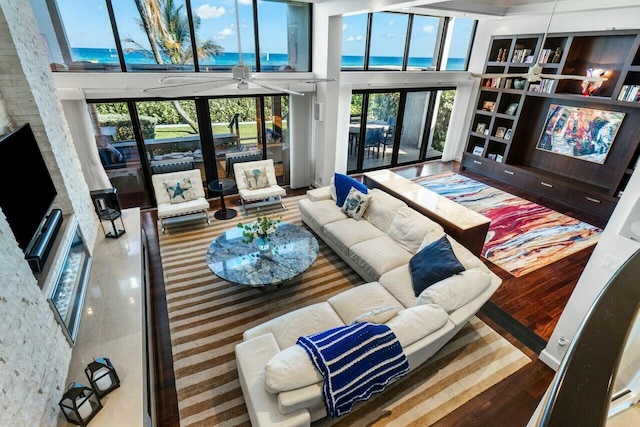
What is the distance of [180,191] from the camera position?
4.96 m

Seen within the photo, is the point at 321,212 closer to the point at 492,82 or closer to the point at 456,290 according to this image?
the point at 456,290

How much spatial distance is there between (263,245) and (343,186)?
1622 millimetres

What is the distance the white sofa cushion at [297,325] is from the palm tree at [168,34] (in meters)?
4.34

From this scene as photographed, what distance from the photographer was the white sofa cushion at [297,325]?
100 inches

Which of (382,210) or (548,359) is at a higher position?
(382,210)

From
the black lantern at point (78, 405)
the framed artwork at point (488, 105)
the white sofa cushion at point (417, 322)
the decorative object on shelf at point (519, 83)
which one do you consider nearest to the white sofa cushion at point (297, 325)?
the white sofa cushion at point (417, 322)

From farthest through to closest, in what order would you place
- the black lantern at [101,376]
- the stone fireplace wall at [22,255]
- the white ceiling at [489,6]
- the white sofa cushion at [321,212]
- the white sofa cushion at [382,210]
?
the white sofa cushion at [321,212] → the white ceiling at [489,6] → the white sofa cushion at [382,210] → the black lantern at [101,376] → the stone fireplace wall at [22,255]

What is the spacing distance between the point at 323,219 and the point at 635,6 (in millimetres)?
5669

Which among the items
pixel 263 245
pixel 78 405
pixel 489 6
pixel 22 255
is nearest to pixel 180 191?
pixel 263 245

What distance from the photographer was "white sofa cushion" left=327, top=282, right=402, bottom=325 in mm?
2793

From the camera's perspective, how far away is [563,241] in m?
4.69

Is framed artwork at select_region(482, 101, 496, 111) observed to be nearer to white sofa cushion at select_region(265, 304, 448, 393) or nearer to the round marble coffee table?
the round marble coffee table

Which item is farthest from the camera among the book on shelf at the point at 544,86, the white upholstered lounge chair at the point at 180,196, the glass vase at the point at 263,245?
the book on shelf at the point at 544,86

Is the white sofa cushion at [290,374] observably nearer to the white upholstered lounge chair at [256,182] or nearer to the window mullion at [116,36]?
the white upholstered lounge chair at [256,182]
